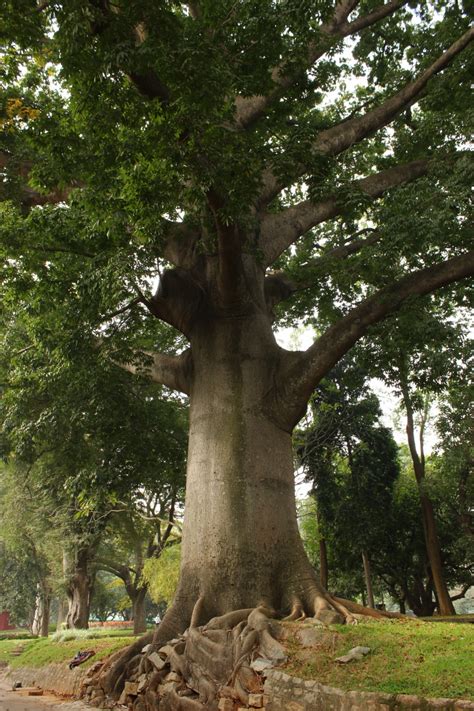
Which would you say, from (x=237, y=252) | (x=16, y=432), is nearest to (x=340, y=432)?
(x=16, y=432)

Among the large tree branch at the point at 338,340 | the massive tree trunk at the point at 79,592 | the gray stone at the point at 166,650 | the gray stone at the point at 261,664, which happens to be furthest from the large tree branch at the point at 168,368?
the massive tree trunk at the point at 79,592

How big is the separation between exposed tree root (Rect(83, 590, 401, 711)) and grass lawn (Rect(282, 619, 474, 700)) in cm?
35

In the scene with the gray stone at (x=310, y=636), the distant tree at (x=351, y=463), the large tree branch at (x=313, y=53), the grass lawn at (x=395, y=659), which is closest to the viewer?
the grass lawn at (x=395, y=659)

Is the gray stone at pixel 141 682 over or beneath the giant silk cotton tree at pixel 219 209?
beneath

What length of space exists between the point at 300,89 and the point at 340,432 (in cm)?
1364

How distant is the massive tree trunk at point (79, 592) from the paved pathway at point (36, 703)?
992 centimetres

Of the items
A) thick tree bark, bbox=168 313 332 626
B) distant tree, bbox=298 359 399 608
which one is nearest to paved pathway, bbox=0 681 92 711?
thick tree bark, bbox=168 313 332 626

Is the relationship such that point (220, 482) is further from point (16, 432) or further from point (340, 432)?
point (340, 432)

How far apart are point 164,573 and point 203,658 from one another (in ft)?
43.4

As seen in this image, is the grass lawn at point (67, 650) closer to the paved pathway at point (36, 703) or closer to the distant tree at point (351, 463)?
the paved pathway at point (36, 703)

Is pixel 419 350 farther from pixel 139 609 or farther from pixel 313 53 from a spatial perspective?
pixel 139 609

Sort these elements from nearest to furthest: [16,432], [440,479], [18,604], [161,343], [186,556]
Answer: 1. [186,556]
2. [16,432]
3. [161,343]
4. [440,479]
5. [18,604]

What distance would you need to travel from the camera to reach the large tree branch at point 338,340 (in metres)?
7.93

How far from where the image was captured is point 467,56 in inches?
352
